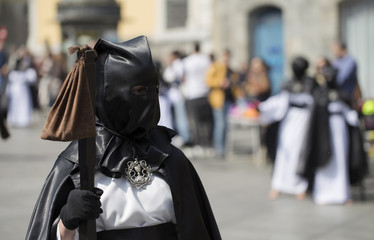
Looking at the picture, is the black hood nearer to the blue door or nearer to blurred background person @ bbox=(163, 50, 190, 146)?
blurred background person @ bbox=(163, 50, 190, 146)

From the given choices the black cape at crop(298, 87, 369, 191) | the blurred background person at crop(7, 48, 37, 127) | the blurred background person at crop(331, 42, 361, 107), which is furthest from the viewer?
the blurred background person at crop(7, 48, 37, 127)

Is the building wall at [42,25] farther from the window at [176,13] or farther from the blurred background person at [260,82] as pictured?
the blurred background person at [260,82]

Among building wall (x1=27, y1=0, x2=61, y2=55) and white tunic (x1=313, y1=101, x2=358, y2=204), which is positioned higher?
building wall (x1=27, y1=0, x2=61, y2=55)

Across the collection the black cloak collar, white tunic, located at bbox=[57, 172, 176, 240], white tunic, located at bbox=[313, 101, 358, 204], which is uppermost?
the black cloak collar

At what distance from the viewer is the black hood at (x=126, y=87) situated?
8.83ft

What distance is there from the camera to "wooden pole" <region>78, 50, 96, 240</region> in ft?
8.09

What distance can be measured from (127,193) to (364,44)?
1430 cm

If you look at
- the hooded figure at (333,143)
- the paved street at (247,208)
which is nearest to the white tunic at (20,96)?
the paved street at (247,208)

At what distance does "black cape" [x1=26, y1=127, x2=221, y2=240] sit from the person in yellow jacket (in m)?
8.66

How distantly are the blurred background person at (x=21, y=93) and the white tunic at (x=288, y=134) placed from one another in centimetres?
989

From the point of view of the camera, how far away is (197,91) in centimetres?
1188

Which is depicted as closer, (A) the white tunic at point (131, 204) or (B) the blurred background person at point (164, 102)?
(A) the white tunic at point (131, 204)

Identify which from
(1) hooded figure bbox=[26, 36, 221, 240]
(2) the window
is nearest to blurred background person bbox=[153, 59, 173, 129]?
(1) hooded figure bbox=[26, 36, 221, 240]

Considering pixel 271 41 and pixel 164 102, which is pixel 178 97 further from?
pixel 271 41
